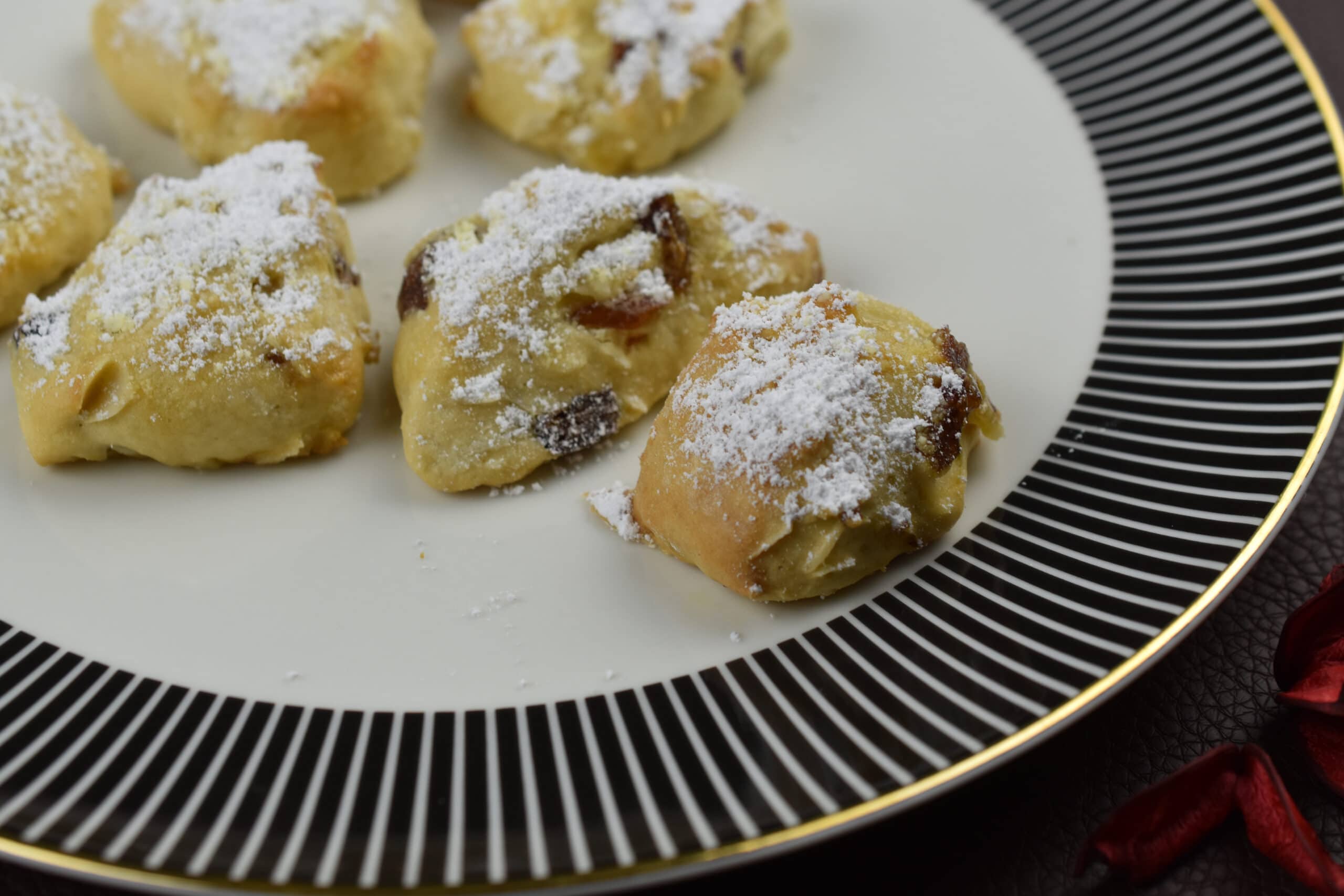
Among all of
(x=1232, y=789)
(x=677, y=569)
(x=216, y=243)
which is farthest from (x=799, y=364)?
(x=216, y=243)

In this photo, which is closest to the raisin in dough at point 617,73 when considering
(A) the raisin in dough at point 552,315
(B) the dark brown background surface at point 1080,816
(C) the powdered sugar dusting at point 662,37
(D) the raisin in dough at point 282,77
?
(C) the powdered sugar dusting at point 662,37

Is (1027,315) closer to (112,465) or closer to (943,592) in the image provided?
(943,592)

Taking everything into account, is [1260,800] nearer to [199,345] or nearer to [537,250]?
[537,250]

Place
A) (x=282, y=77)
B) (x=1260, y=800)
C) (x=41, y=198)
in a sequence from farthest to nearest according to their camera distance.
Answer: (x=282, y=77), (x=41, y=198), (x=1260, y=800)

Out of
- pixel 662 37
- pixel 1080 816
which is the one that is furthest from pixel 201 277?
pixel 1080 816

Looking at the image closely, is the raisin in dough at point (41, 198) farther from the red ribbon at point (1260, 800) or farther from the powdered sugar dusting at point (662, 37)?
the red ribbon at point (1260, 800)

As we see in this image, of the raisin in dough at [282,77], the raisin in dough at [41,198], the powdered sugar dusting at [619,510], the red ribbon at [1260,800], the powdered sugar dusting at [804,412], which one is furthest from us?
the raisin in dough at [282,77]

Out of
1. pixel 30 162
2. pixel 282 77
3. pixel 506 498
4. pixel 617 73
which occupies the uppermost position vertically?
pixel 617 73
